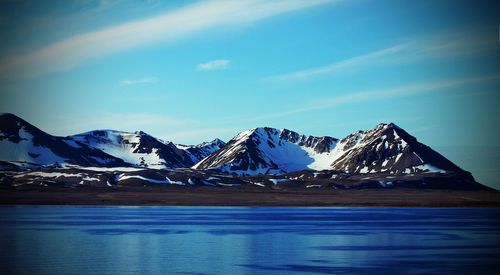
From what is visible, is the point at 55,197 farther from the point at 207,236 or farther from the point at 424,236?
the point at 424,236

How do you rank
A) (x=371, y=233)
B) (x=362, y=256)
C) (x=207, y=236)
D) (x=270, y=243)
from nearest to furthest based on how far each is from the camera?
(x=362, y=256)
(x=270, y=243)
(x=207, y=236)
(x=371, y=233)

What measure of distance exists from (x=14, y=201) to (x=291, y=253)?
14702 centimetres

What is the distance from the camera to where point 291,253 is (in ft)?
180

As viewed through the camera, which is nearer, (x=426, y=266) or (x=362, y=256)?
(x=426, y=266)

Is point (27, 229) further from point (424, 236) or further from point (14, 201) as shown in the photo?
point (14, 201)

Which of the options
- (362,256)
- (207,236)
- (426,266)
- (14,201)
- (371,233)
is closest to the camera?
(426,266)

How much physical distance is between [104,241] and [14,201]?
127 m

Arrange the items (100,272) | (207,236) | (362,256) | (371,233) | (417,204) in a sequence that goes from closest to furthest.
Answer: (100,272) → (362,256) → (207,236) → (371,233) → (417,204)

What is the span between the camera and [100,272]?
42219 millimetres

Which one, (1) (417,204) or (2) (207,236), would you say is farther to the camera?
(1) (417,204)

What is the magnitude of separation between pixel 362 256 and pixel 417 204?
14516 centimetres

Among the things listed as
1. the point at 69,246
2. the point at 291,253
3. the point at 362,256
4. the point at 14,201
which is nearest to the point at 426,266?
the point at 362,256

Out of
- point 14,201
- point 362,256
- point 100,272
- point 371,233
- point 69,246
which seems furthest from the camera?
point 14,201

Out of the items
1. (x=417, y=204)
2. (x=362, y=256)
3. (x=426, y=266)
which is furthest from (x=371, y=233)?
(x=417, y=204)
